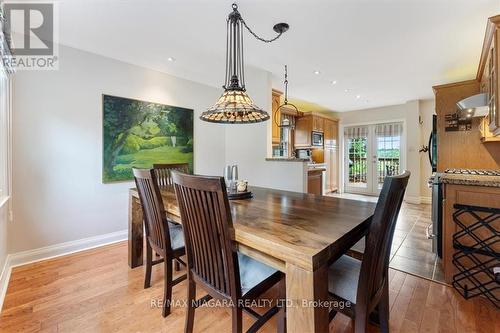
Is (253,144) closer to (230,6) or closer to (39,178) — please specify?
(230,6)

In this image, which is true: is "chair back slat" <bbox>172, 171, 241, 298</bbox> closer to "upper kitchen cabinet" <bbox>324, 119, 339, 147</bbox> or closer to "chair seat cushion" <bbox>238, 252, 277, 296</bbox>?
"chair seat cushion" <bbox>238, 252, 277, 296</bbox>

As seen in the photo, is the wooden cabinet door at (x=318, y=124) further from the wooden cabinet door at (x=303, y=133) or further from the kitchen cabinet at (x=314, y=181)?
the kitchen cabinet at (x=314, y=181)

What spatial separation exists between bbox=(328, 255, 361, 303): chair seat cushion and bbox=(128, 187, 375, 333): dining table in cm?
21

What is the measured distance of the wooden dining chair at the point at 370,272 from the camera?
40.1 inches

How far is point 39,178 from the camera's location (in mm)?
2506

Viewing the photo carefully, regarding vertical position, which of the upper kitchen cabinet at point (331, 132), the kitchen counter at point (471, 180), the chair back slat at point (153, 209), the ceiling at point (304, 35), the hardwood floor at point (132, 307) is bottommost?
the hardwood floor at point (132, 307)

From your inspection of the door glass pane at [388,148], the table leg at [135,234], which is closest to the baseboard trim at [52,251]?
the table leg at [135,234]

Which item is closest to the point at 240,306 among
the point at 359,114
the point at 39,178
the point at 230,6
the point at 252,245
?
the point at 252,245

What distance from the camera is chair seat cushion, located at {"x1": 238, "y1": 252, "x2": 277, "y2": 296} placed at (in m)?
1.23

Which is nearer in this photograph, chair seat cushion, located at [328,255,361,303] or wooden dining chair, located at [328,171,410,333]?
wooden dining chair, located at [328,171,410,333]

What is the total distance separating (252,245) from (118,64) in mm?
3096

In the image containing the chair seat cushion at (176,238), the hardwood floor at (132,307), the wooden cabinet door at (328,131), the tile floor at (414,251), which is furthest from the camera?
the wooden cabinet door at (328,131)

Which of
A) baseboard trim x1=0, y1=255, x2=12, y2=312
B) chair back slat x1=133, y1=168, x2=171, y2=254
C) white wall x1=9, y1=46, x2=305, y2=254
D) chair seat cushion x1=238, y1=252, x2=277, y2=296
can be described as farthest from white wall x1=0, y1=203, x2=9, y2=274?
chair seat cushion x1=238, y1=252, x2=277, y2=296

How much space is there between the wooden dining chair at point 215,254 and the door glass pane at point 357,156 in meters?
6.01
